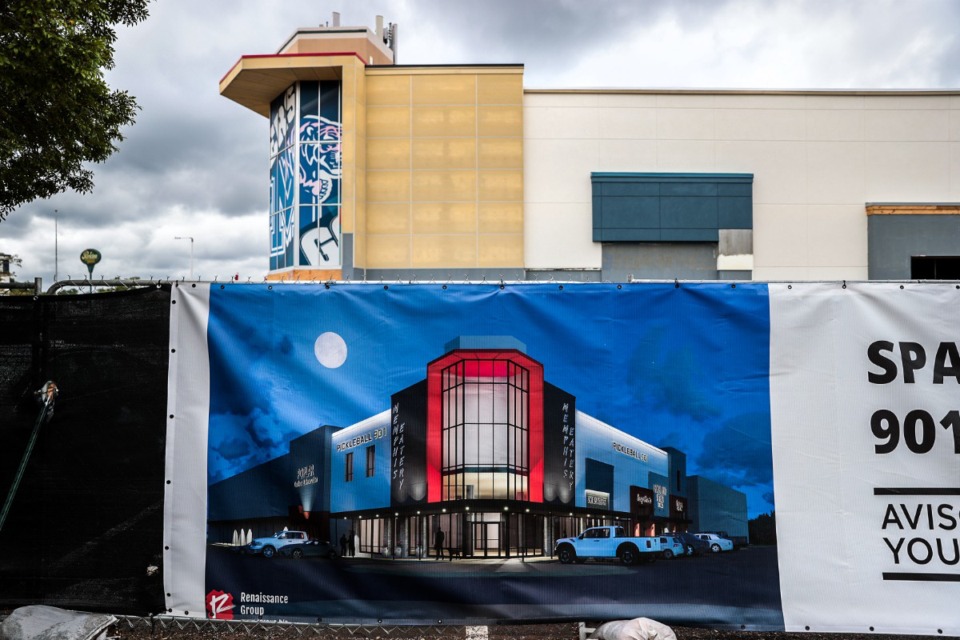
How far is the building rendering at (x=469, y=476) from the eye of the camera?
3.85m

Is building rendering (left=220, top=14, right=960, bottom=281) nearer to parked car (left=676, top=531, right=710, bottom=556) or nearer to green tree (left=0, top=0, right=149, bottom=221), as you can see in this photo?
green tree (left=0, top=0, right=149, bottom=221)

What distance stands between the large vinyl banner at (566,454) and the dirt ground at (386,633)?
48 centimetres

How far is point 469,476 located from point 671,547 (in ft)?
3.83

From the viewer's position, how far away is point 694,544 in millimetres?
3895

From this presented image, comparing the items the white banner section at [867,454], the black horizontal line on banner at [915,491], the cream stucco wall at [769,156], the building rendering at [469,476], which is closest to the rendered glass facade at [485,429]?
the building rendering at [469,476]

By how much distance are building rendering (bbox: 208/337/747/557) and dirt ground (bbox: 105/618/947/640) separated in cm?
76

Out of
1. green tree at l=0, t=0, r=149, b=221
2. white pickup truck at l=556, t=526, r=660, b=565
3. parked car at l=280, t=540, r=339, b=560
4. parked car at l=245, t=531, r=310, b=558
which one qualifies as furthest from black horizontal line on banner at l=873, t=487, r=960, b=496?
green tree at l=0, t=0, r=149, b=221

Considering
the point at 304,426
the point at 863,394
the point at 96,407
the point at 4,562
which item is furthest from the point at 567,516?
the point at 4,562

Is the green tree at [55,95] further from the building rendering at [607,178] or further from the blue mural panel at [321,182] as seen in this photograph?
the building rendering at [607,178]

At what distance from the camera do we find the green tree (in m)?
10.7

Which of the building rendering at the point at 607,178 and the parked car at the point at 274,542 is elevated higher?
the building rendering at the point at 607,178

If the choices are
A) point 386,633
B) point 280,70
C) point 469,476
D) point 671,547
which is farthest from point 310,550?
point 280,70

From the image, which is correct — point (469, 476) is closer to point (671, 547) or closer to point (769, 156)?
point (671, 547)

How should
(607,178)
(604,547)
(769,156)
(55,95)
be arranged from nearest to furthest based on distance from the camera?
1. (604,547)
2. (55,95)
3. (607,178)
4. (769,156)
